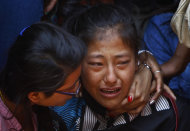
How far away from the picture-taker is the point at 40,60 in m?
1.05

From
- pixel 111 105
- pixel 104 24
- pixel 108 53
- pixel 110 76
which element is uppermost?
pixel 104 24

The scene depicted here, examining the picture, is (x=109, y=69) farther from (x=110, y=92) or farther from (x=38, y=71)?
(x=38, y=71)

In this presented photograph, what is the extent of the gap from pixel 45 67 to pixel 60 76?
0.29 ft

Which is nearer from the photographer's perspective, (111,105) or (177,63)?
(111,105)

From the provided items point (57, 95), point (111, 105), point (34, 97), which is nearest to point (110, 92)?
point (111, 105)

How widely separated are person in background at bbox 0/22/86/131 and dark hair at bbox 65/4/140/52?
0.20m

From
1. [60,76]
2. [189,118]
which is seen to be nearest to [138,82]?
[189,118]

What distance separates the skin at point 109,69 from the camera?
133 cm

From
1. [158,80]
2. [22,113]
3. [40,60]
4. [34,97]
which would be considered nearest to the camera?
[40,60]

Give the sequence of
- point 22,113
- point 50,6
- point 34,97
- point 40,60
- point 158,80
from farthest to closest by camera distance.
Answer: point 50,6 < point 158,80 < point 22,113 < point 34,97 < point 40,60

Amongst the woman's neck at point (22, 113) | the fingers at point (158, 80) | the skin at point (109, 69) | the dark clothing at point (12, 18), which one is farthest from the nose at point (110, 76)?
the dark clothing at point (12, 18)

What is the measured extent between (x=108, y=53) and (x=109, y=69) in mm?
90

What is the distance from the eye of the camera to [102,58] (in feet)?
4.39

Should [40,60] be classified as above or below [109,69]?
above
